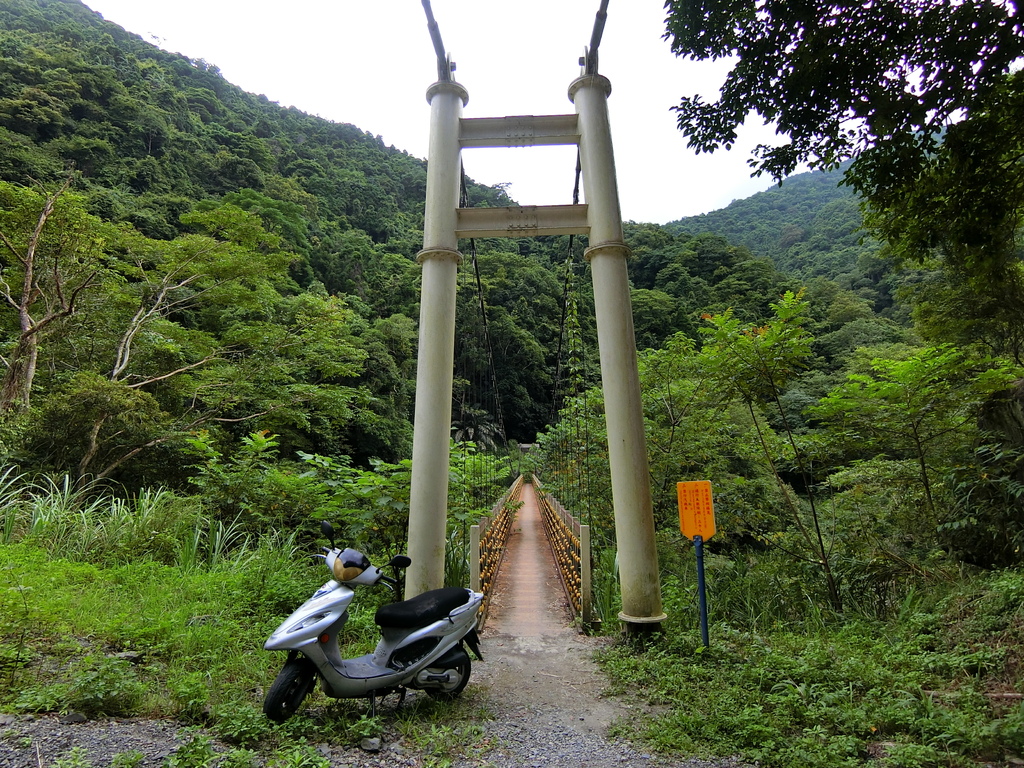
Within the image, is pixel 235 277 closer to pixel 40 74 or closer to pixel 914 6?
pixel 914 6

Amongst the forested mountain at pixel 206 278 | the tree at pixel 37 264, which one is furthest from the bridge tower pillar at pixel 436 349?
the tree at pixel 37 264

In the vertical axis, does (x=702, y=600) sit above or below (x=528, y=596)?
above

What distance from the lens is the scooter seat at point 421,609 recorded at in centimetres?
229

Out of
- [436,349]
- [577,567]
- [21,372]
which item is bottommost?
[577,567]

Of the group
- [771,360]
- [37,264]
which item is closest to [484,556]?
[771,360]

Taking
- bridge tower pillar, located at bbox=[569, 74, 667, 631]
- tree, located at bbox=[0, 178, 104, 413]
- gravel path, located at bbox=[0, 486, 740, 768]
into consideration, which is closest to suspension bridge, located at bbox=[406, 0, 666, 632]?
bridge tower pillar, located at bbox=[569, 74, 667, 631]

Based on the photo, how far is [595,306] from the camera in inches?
140

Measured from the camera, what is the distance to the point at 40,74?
18250 millimetres

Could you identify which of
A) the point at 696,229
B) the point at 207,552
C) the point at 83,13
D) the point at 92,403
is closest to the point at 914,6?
the point at 207,552

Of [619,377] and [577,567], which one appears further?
[577,567]

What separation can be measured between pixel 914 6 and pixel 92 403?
Result: 8.67 meters

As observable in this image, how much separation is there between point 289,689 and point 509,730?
96 cm

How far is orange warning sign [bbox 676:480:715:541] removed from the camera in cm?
314

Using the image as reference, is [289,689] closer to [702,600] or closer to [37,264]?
[702,600]
